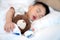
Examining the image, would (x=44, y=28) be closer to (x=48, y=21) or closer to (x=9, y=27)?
(x=48, y=21)

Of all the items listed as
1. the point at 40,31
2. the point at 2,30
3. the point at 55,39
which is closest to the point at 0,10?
the point at 2,30

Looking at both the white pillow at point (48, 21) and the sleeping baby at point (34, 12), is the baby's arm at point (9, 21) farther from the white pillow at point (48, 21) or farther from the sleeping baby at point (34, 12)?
the white pillow at point (48, 21)

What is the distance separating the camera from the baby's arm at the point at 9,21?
1.09 meters

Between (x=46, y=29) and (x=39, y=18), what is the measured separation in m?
0.20

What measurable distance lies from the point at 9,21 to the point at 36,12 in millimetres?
283

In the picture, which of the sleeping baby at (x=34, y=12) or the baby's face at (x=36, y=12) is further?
the baby's face at (x=36, y=12)

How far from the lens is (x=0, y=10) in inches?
51.8

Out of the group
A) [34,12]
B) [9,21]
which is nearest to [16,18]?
[9,21]

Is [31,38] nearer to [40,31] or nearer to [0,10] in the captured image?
[40,31]

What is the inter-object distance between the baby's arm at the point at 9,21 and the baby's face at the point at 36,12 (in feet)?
0.51

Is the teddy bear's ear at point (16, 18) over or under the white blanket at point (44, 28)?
over

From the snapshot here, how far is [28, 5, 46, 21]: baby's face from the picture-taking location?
131 centimetres

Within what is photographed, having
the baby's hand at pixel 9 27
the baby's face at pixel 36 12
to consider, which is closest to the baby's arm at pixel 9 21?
the baby's hand at pixel 9 27

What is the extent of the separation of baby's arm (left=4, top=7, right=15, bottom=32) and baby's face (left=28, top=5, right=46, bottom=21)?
16cm
